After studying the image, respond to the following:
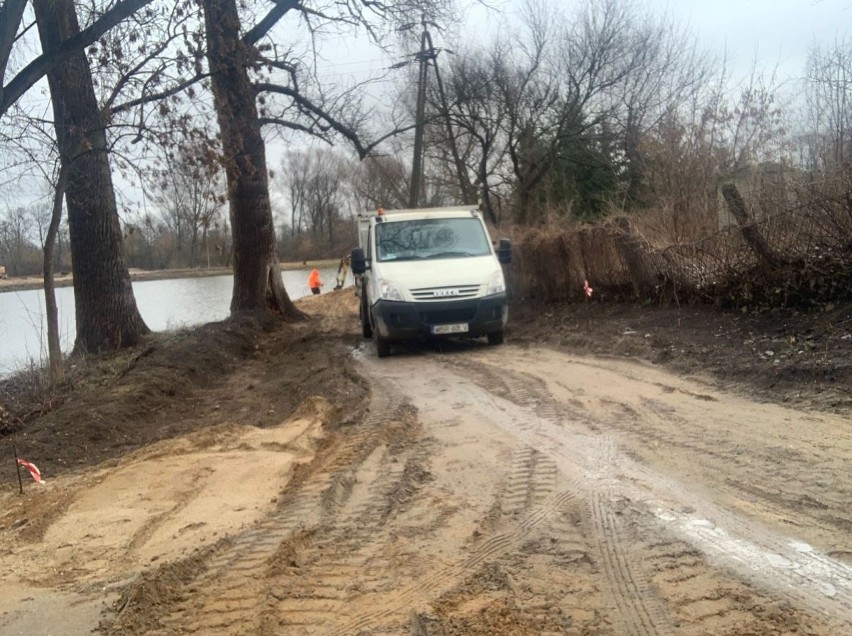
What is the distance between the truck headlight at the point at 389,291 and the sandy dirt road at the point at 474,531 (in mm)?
4700

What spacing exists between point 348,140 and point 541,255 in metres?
6.38

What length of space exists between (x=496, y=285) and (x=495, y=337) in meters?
1.00

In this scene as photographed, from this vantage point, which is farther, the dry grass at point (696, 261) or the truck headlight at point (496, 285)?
the truck headlight at point (496, 285)

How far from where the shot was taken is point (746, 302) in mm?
10430

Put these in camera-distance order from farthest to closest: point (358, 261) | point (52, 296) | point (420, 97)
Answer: point (420, 97), point (358, 261), point (52, 296)

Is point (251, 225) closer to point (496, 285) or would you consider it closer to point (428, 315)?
point (428, 315)

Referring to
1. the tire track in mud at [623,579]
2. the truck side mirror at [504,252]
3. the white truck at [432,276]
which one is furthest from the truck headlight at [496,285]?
the tire track in mud at [623,579]

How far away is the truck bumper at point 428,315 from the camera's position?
12062mm

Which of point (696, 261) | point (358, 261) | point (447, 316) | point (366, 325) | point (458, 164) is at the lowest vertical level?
point (366, 325)

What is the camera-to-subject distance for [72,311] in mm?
21344

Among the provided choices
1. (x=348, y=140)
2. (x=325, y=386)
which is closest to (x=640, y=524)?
(x=325, y=386)

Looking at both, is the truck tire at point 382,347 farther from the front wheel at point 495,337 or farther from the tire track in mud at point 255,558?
the tire track in mud at point 255,558

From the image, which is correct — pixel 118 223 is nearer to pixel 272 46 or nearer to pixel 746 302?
pixel 272 46

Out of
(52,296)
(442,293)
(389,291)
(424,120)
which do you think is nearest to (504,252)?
(442,293)
